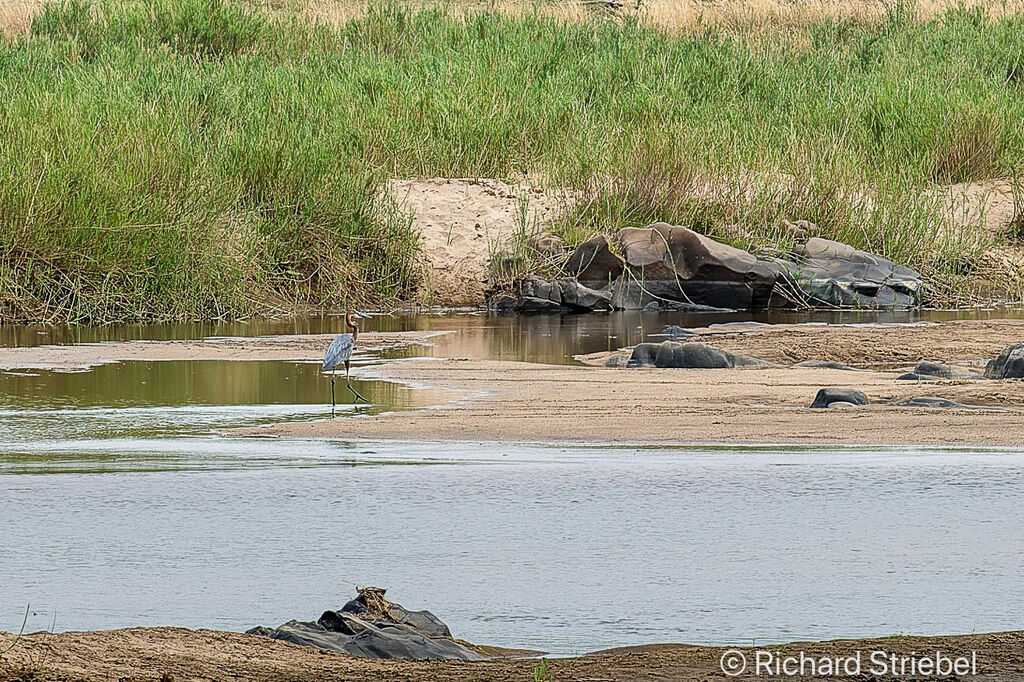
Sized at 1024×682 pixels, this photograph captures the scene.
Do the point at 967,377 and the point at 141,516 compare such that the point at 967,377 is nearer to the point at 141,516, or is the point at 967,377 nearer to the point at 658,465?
the point at 658,465

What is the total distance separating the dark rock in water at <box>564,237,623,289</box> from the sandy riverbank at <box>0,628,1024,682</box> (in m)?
11.6

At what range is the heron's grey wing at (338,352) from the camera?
868cm

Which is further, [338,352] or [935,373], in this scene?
[935,373]

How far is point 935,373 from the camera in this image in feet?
31.5

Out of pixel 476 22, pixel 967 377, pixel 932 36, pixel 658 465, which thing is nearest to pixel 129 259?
pixel 967 377

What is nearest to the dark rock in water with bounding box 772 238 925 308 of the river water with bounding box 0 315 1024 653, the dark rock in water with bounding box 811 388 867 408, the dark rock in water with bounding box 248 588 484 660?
the dark rock in water with bounding box 811 388 867 408

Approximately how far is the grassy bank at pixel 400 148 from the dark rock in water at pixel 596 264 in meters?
0.79

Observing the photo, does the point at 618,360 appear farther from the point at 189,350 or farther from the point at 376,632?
the point at 376,632

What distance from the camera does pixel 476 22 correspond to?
24.5 m

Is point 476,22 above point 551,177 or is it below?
above

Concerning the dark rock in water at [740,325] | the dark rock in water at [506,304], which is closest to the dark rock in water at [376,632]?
the dark rock in water at [740,325]

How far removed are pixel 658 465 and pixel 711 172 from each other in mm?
10482

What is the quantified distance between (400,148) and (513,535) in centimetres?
1214

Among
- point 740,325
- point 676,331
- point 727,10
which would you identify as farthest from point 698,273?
point 727,10
